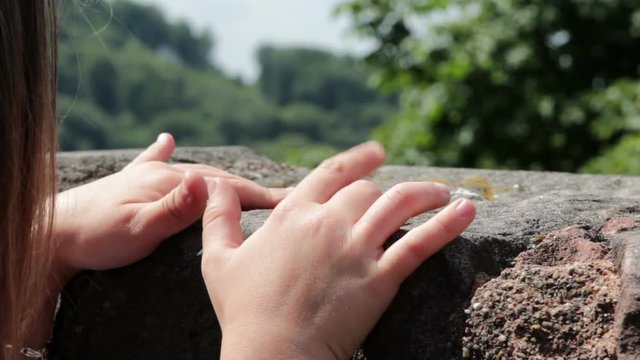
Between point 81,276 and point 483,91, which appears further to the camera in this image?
point 483,91

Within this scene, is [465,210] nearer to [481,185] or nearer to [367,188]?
[367,188]

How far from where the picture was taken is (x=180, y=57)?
2213 inches

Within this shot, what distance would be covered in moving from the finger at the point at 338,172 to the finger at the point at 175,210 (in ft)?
0.46

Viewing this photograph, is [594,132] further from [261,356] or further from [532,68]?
[261,356]

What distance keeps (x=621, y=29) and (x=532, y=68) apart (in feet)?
2.05

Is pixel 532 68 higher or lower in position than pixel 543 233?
lower

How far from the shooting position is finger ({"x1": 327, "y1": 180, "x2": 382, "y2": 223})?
118 cm

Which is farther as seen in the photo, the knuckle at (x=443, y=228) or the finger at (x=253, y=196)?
the finger at (x=253, y=196)

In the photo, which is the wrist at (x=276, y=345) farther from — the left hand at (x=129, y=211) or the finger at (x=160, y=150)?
the finger at (x=160, y=150)

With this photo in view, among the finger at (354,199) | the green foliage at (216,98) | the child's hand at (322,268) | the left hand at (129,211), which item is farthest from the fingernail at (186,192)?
the green foliage at (216,98)

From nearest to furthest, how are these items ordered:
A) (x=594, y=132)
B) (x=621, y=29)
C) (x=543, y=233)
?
1. (x=543, y=233)
2. (x=594, y=132)
3. (x=621, y=29)

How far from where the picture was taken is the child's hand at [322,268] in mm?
1103

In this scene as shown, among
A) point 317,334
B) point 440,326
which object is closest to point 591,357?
point 440,326

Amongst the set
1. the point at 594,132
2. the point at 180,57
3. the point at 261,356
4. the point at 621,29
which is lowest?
the point at 180,57
